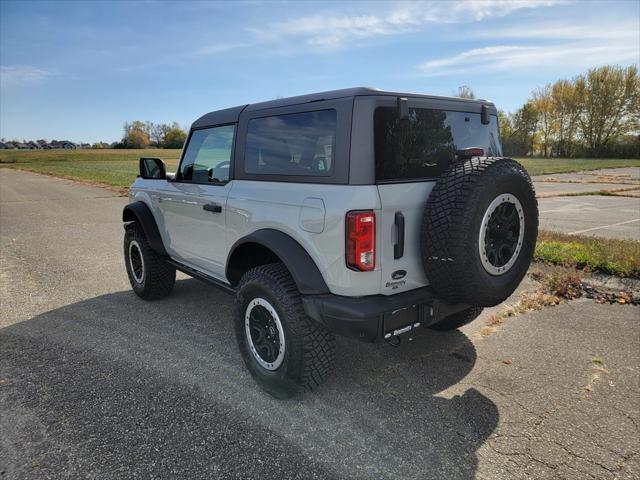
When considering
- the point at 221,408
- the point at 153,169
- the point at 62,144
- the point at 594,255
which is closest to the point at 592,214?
the point at 594,255

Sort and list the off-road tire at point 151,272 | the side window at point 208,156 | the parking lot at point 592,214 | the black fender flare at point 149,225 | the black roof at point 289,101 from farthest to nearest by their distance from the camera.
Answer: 1. the parking lot at point 592,214
2. the off-road tire at point 151,272
3. the black fender flare at point 149,225
4. the side window at point 208,156
5. the black roof at point 289,101

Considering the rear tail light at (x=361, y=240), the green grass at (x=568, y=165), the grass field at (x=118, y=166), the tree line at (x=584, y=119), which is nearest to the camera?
the rear tail light at (x=361, y=240)

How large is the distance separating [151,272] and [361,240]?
10.2 feet

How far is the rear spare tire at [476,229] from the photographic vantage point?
2.56 m

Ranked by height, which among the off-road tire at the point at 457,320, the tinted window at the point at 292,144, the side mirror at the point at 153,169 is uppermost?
the tinted window at the point at 292,144

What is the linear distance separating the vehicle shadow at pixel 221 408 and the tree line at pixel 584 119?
184 feet

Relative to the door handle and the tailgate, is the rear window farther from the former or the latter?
the door handle

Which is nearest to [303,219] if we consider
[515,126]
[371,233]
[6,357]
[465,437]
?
[371,233]

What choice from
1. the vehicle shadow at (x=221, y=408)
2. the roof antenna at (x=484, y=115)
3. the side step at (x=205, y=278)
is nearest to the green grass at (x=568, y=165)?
the roof antenna at (x=484, y=115)

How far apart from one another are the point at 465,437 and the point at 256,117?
2628 millimetres

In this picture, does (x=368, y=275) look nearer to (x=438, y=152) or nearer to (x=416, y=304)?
(x=416, y=304)

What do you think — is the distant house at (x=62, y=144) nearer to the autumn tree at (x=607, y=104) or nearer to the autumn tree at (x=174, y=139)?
the autumn tree at (x=174, y=139)

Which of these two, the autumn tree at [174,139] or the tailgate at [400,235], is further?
the autumn tree at [174,139]

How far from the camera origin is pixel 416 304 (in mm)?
2740
